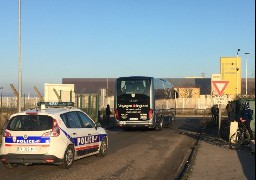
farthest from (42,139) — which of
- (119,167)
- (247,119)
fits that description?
(247,119)

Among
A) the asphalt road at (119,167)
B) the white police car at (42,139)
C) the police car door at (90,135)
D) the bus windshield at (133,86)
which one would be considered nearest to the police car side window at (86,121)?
the police car door at (90,135)

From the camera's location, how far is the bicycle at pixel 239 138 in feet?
53.6

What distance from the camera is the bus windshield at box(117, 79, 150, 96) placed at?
2564 cm

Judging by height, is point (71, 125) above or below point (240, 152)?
above

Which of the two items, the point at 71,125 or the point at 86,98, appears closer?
the point at 71,125

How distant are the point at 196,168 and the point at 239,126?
615 centimetres

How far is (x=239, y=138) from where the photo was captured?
53.8ft

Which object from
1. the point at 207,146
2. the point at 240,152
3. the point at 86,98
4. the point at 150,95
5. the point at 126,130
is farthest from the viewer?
the point at 86,98

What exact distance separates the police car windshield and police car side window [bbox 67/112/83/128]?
0.89 m

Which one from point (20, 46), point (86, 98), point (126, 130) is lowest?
point (126, 130)

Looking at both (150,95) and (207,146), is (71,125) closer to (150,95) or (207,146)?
(207,146)

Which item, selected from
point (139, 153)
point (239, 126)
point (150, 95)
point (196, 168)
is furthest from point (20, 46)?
point (196, 168)

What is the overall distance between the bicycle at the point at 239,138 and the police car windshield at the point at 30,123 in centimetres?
743

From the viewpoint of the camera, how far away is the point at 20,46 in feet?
74.7
